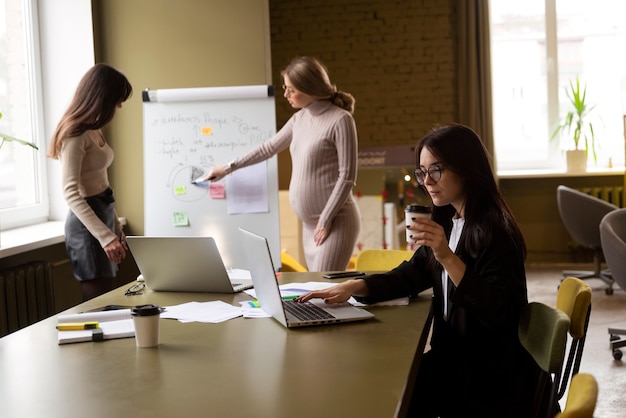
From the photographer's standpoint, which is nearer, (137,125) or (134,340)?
(134,340)

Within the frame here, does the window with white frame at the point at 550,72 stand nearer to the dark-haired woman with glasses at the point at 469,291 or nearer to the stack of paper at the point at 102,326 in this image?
the dark-haired woman with glasses at the point at 469,291

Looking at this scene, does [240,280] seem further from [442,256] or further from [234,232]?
[234,232]

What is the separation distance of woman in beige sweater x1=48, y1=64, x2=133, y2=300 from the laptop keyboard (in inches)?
62.1

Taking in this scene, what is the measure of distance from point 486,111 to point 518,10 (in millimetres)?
1183

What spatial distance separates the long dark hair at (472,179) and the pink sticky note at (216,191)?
2.36 meters

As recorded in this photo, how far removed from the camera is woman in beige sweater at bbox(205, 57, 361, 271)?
12.4 feet

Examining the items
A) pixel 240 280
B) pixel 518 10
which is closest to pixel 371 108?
pixel 518 10

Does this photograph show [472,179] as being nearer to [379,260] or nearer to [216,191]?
[379,260]

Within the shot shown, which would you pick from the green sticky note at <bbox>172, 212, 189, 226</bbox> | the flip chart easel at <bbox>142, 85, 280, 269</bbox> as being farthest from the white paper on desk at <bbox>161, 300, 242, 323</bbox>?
the green sticky note at <bbox>172, 212, 189, 226</bbox>

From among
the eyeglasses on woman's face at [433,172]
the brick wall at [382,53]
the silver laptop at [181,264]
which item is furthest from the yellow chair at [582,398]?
the brick wall at [382,53]

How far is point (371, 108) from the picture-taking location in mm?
8172

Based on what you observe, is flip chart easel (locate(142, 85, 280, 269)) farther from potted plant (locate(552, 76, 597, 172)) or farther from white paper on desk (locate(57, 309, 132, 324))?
potted plant (locate(552, 76, 597, 172))

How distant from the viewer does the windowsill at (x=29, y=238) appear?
13.3 ft

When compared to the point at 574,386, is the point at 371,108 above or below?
above
